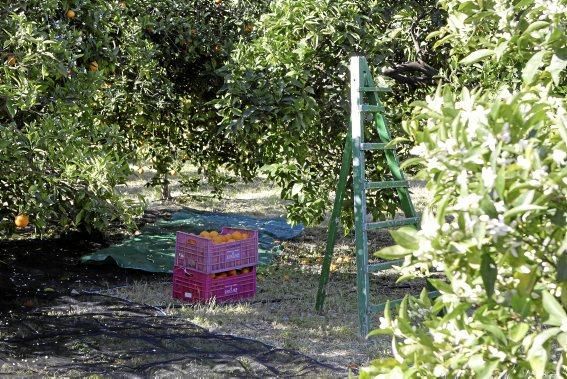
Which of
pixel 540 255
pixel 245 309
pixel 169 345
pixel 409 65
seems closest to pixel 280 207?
pixel 409 65

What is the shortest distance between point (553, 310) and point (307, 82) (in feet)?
14.9

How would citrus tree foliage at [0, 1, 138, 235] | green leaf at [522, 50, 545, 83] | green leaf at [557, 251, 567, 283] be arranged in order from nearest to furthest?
green leaf at [557, 251, 567, 283] < green leaf at [522, 50, 545, 83] < citrus tree foliage at [0, 1, 138, 235]

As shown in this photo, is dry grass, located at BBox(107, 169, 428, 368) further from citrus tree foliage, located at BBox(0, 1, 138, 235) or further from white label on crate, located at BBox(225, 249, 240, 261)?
citrus tree foliage, located at BBox(0, 1, 138, 235)

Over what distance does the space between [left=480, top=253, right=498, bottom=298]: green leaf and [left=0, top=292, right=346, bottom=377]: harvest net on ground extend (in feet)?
9.28

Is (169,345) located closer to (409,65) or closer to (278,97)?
(278,97)

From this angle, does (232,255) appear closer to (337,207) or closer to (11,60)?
(337,207)

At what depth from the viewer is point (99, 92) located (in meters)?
5.65

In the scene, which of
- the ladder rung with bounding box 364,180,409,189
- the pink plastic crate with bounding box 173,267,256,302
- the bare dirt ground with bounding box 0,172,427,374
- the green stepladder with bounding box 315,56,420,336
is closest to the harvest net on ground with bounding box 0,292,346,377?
the bare dirt ground with bounding box 0,172,427,374

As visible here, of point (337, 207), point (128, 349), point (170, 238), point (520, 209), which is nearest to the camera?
point (520, 209)

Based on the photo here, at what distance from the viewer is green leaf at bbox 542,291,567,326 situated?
1.41 metres

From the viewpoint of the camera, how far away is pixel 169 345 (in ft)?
15.1

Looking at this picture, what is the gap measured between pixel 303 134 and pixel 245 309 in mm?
1295

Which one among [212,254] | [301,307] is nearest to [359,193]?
[301,307]

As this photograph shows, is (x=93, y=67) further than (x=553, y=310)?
Yes
